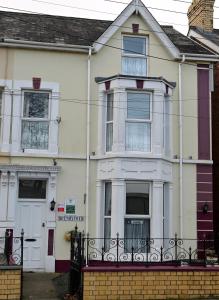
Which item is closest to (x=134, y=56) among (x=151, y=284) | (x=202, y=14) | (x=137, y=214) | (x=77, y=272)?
(x=137, y=214)

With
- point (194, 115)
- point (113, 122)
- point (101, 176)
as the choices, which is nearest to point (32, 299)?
point (101, 176)

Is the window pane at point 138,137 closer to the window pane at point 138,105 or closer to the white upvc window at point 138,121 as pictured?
the white upvc window at point 138,121

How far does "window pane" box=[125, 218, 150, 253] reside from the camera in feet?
45.6

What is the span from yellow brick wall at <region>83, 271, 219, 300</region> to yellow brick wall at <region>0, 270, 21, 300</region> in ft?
4.63

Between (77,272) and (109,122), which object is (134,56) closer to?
(109,122)

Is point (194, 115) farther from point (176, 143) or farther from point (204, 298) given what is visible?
point (204, 298)

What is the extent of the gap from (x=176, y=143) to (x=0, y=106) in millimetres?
5771

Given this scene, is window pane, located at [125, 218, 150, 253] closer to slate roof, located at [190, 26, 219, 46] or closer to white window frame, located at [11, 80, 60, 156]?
white window frame, located at [11, 80, 60, 156]

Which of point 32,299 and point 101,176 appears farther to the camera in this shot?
point 101,176

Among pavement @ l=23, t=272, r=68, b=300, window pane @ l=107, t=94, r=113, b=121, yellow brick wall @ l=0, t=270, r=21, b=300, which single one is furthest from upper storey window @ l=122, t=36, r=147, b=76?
yellow brick wall @ l=0, t=270, r=21, b=300

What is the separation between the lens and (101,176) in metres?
14.5

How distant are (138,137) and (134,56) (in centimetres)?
296

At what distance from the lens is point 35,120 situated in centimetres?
1481

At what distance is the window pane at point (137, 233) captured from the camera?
547 inches
